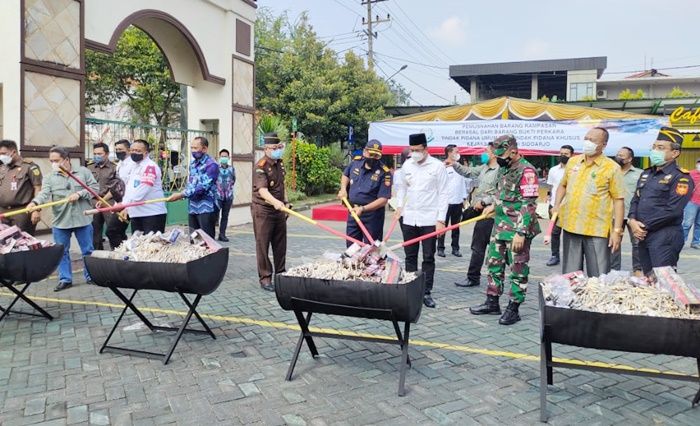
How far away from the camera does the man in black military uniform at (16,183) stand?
20.4 feet

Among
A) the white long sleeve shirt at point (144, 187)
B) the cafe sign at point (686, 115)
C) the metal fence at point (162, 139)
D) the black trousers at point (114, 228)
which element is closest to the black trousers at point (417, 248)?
the white long sleeve shirt at point (144, 187)

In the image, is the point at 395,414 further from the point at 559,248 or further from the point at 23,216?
the point at 559,248

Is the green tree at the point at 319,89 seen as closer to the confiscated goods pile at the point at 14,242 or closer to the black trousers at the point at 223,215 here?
the black trousers at the point at 223,215

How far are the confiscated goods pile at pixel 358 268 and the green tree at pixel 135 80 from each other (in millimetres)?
17894

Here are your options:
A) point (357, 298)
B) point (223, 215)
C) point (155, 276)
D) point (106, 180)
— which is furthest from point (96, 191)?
point (357, 298)

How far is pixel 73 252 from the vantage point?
27.0 ft

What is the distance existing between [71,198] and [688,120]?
18.9 metres

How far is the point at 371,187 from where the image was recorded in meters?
5.96

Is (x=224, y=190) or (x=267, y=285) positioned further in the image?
(x=224, y=190)

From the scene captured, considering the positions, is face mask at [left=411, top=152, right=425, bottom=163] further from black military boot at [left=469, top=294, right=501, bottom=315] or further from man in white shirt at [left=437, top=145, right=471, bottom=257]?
man in white shirt at [left=437, top=145, right=471, bottom=257]

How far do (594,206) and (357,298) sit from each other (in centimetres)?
245

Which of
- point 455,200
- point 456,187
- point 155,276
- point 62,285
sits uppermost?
point 456,187

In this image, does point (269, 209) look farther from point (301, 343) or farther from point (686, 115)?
point (686, 115)

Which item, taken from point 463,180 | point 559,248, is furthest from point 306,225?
point 559,248
